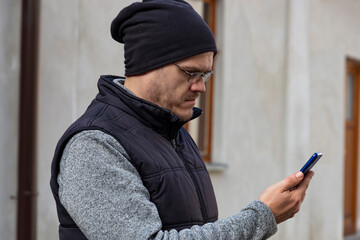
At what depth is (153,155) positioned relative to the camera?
5.47ft

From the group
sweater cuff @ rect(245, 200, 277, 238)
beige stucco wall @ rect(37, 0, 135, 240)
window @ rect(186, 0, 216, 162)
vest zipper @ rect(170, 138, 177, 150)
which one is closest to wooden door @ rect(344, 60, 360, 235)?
window @ rect(186, 0, 216, 162)

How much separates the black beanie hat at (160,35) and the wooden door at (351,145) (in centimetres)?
777

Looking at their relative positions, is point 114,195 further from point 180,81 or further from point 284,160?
point 284,160

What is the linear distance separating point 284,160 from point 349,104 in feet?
9.60

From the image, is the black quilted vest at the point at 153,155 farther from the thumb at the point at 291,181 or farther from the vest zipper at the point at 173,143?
the thumb at the point at 291,181

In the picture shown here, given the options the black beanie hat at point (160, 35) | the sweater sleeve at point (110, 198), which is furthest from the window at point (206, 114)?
the sweater sleeve at point (110, 198)

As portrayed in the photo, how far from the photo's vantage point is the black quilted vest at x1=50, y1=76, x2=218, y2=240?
1631 millimetres

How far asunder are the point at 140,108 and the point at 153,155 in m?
0.16

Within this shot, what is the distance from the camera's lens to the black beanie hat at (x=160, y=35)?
1736mm

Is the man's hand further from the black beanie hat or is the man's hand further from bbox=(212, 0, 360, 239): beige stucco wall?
bbox=(212, 0, 360, 239): beige stucco wall

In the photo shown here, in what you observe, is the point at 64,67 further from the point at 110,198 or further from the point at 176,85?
the point at 110,198

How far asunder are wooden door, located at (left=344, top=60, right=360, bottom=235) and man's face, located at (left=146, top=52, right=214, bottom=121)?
25.4ft

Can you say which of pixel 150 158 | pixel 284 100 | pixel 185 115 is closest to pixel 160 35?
pixel 185 115

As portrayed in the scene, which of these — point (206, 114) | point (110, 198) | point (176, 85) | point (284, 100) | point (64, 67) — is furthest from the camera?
point (284, 100)
